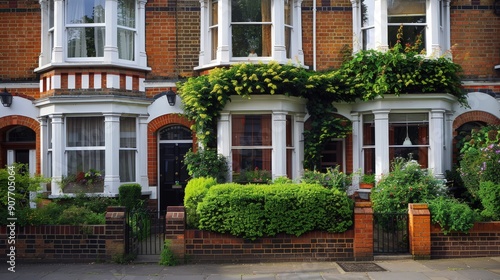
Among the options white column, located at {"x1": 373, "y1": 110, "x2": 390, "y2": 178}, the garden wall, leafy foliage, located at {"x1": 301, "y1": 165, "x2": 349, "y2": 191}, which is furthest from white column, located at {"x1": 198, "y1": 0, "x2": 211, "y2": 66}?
the garden wall

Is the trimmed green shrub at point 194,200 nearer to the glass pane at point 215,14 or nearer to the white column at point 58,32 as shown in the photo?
the glass pane at point 215,14

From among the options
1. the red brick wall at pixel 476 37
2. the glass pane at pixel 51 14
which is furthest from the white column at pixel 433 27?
the glass pane at pixel 51 14

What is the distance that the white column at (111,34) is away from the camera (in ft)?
46.5

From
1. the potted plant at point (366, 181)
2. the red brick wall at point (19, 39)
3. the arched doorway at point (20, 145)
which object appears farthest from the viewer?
the arched doorway at point (20, 145)

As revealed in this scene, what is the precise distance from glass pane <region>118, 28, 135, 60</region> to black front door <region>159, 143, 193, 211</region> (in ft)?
8.40

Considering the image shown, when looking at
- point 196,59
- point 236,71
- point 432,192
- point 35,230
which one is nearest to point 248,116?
point 236,71

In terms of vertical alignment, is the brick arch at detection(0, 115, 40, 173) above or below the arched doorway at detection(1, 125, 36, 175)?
above

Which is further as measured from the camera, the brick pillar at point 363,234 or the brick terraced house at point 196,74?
the brick terraced house at point 196,74

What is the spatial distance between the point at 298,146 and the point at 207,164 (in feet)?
8.19

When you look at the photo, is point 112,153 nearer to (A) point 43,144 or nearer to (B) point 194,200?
(A) point 43,144

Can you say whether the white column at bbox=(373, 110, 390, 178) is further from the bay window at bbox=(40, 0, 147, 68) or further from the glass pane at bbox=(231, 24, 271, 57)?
the bay window at bbox=(40, 0, 147, 68)

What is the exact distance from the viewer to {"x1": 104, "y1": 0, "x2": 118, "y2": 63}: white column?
14.2 m

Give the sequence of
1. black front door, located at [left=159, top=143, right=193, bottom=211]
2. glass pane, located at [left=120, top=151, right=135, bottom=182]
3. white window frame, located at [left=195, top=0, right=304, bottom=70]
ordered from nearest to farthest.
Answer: white window frame, located at [left=195, top=0, right=304, bottom=70], glass pane, located at [left=120, top=151, right=135, bottom=182], black front door, located at [left=159, top=143, right=193, bottom=211]

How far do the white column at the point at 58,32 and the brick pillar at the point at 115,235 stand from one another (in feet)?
18.8
